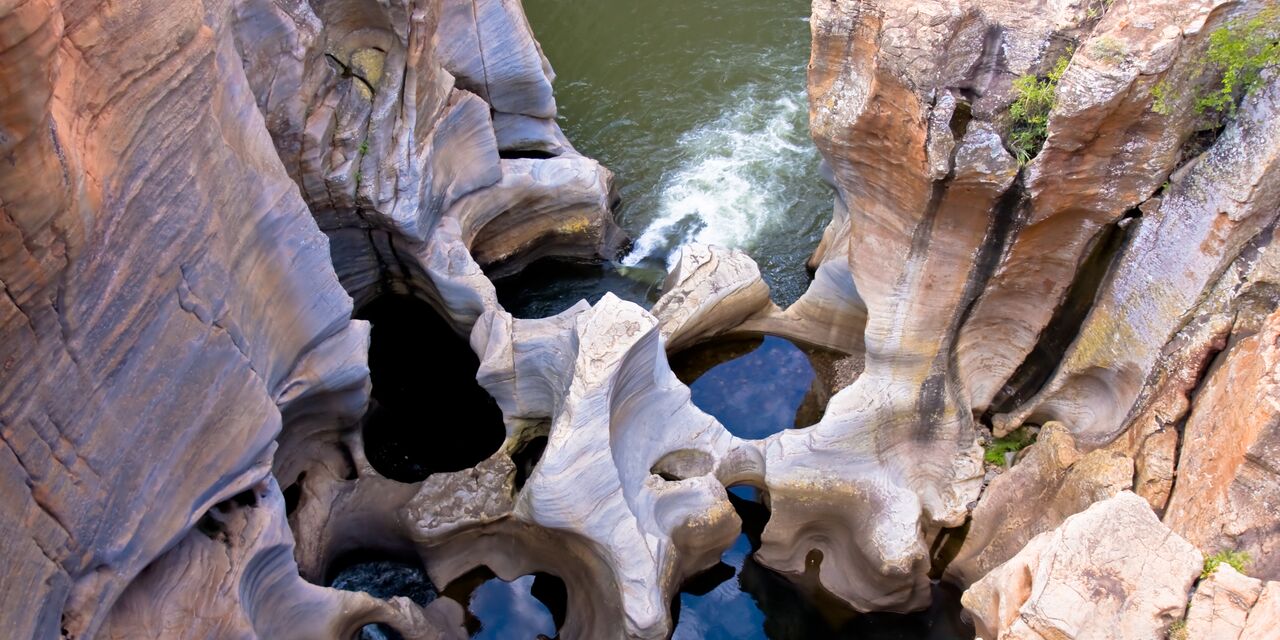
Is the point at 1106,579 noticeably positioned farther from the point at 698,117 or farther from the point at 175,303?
the point at 698,117

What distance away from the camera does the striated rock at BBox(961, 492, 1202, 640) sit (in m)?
5.49

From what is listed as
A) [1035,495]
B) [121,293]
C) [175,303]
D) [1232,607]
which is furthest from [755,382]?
[121,293]

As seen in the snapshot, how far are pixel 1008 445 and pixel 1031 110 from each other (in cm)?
343

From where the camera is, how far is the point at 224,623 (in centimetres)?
659

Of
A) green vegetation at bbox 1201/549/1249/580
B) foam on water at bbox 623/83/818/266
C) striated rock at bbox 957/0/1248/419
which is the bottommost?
foam on water at bbox 623/83/818/266

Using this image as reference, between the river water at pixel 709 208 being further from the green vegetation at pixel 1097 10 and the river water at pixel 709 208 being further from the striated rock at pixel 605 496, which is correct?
the green vegetation at pixel 1097 10

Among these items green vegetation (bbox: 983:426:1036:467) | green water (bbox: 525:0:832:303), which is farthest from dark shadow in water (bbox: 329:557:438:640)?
green vegetation (bbox: 983:426:1036:467)

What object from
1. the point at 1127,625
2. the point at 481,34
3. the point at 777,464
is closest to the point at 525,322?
the point at 777,464

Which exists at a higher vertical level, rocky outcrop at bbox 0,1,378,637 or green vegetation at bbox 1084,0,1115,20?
green vegetation at bbox 1084,0,1115,20

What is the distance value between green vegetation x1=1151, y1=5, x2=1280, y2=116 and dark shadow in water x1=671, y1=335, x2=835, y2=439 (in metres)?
4.92

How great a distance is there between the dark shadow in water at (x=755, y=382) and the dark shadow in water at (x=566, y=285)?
1355 mm

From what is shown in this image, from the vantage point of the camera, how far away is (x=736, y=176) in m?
14.1

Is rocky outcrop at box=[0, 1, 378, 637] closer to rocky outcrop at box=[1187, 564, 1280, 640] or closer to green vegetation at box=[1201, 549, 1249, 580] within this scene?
rocky outcrop at box=[1187, 564, 1280, 640]

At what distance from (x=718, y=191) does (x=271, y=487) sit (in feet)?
27.0
